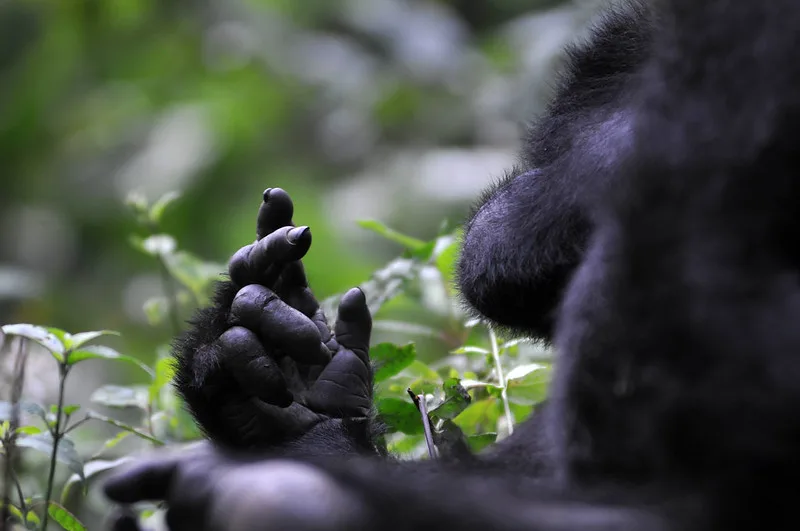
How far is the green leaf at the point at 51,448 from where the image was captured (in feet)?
3.82

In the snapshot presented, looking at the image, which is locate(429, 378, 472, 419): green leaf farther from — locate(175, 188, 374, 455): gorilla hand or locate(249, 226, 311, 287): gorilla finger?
locate(249, 226, 311, 287): gorilla finger

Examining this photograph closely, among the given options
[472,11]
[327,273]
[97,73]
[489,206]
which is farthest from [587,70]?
[472,11]

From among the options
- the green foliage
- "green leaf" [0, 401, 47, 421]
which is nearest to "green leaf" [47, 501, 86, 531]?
the green foliage

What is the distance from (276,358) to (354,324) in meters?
0.11

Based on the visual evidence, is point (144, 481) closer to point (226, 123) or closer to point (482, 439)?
point (482, 439)

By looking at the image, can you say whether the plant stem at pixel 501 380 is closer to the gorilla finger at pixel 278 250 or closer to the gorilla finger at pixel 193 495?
the gorilla finger at pixel 278 250

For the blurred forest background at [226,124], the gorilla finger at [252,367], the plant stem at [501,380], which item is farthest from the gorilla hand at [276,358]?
the blurred forest background at [226,124]

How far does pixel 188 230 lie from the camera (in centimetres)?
462

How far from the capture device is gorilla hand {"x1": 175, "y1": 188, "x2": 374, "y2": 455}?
3.65 feet

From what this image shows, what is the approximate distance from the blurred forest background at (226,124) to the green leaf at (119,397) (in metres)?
2.71

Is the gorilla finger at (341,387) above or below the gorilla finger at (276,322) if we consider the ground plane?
below

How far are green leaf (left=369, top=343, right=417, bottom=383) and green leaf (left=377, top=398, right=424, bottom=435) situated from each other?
6 centimetres

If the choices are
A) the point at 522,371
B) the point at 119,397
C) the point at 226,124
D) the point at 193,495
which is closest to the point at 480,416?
the point at 522,371

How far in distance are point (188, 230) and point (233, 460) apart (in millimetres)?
3925
